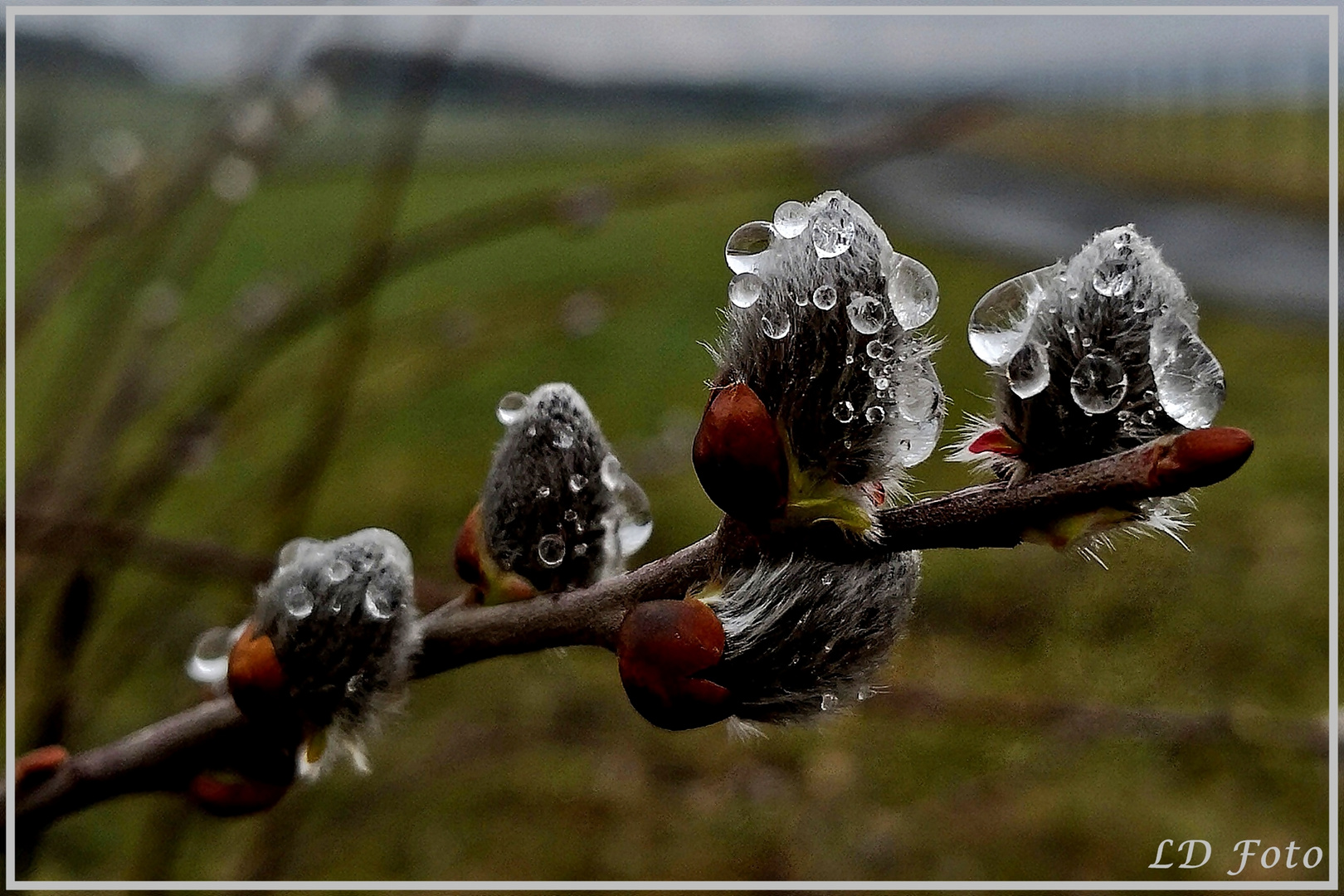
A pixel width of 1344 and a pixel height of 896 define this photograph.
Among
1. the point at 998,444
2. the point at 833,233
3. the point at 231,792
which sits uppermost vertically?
the point at 833,233

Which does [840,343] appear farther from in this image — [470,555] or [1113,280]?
[470,555]

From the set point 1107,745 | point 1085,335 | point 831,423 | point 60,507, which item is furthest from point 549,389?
point 1107,745

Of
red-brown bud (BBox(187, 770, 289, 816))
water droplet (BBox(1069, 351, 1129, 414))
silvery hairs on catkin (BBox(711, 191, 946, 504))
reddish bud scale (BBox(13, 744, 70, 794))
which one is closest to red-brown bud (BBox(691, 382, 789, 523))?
silvery hairs on catkin (BBox(711, 191, 946, 504))

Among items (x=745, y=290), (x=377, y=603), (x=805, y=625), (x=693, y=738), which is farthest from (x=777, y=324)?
(x=693, y=738)

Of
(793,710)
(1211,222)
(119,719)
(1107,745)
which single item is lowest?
(119,719)

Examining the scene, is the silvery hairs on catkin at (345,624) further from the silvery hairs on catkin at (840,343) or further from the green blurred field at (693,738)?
the silvery hairs on catkin at (840,343)

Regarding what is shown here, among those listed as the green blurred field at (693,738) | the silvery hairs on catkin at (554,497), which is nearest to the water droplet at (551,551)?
the silvery hairs on catkin at (554,497)

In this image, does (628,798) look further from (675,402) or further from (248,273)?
(248,273)
